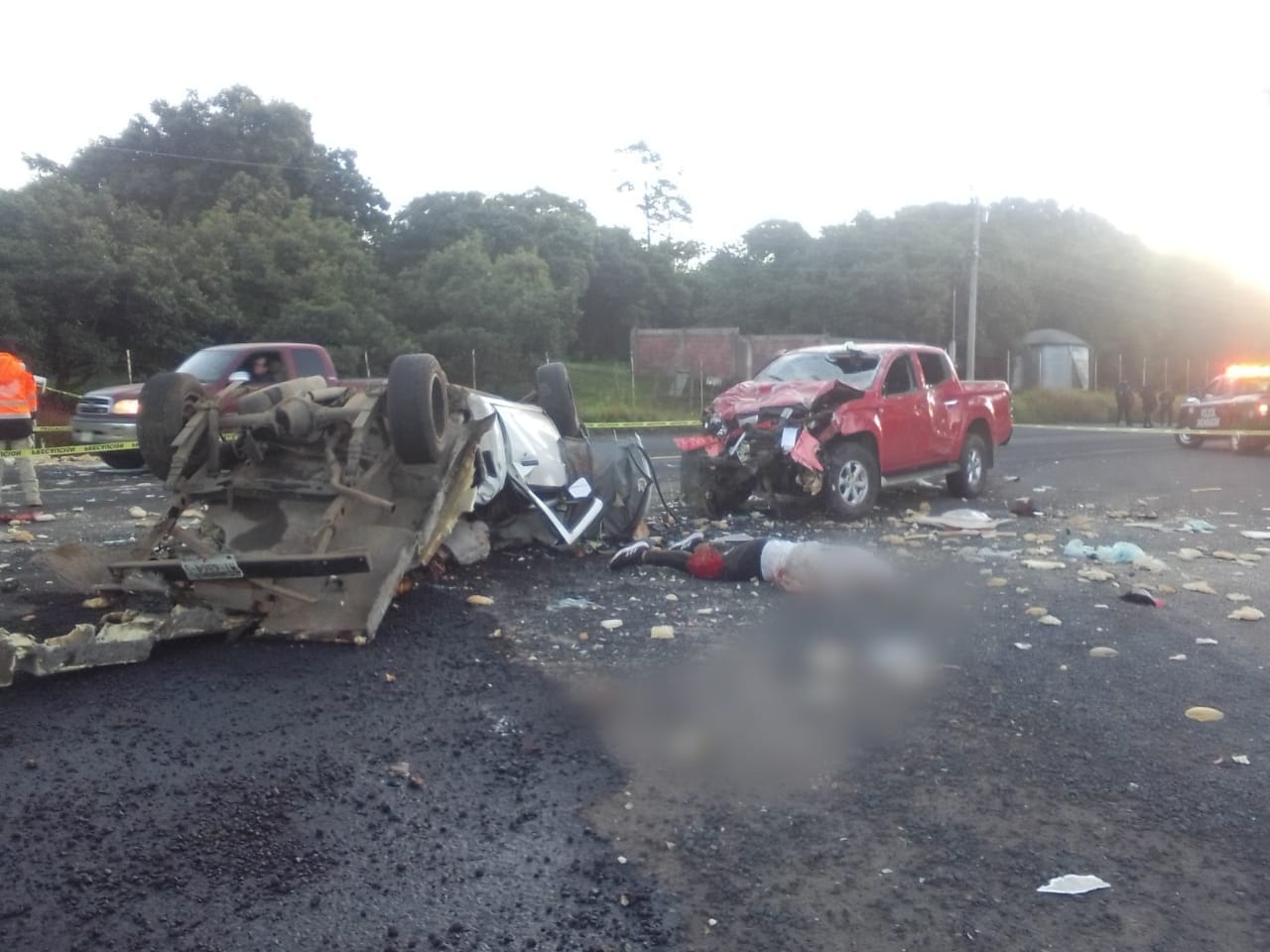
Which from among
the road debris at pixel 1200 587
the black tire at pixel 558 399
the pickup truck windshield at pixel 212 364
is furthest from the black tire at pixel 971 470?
the pickup truck windshield at pixel 212 364

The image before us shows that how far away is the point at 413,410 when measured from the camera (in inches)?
261

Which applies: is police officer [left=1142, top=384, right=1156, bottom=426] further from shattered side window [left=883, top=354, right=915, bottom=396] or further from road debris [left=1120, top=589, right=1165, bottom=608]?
road debris [left=1120, top=589, right=1165, bottom=608]

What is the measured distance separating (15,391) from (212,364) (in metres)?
4.18

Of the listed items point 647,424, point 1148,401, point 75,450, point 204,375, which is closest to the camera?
point 75,450

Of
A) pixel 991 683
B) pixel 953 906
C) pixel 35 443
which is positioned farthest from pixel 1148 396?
pixel 953 906

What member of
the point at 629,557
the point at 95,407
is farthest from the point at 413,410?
the point at 95,407

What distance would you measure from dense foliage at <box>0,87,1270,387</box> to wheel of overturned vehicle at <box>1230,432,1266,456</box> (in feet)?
57.6

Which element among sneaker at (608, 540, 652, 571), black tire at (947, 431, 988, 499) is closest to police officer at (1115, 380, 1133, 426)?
black tire at (947, 431, 988, 499)

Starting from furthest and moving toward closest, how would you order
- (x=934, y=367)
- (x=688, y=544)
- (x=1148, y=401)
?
1. (x=1148, y=401)
2. (x=934, y=367)
3. (x=688, y=544)

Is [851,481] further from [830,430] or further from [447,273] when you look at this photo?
[447,273]

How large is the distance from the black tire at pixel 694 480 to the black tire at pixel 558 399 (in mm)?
2002

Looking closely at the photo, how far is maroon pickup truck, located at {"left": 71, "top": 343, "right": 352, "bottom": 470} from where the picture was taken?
49.1 feet

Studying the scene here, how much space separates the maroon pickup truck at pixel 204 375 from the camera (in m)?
15.0

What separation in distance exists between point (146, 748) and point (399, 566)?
6.13 feet
